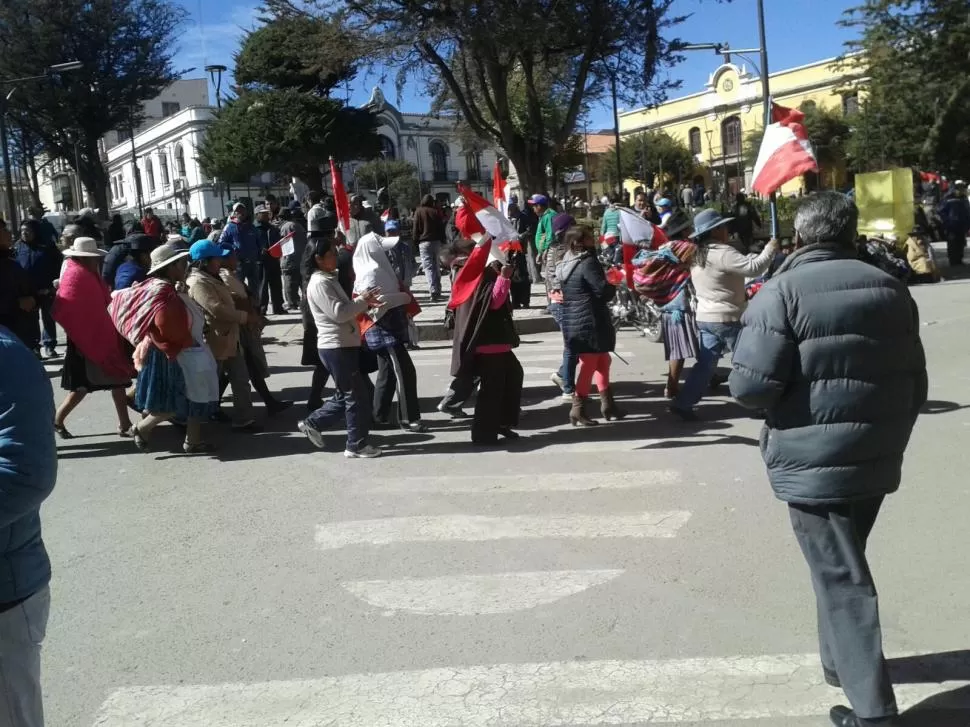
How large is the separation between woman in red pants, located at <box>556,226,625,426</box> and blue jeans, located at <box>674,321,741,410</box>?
69 cm

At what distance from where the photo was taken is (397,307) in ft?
26.5

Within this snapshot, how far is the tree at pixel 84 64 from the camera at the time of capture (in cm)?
3753

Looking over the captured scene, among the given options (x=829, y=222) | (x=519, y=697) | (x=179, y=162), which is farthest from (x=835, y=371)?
(x=179, y=162)

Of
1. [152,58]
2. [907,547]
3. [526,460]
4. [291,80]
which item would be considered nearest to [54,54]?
[152,58]

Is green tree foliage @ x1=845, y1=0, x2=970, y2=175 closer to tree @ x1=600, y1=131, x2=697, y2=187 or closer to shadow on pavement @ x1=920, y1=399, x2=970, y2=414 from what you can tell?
shadow on pavement @ x1=920, y1=399, x2=970, y2=414

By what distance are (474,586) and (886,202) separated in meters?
14.0

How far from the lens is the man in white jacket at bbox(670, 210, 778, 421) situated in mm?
7828

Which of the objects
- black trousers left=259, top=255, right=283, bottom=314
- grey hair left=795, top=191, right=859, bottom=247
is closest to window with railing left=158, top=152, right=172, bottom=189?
black trousers left=259, top=255, right=283, bottom=314

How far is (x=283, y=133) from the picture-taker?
126ft

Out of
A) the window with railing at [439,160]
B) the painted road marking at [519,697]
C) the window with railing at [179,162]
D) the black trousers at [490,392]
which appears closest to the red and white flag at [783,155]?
the black trousers at [490,392]

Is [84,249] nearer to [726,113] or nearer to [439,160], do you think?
[726,113]

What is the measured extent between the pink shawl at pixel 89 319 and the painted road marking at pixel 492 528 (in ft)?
10.4

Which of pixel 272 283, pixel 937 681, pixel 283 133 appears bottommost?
pixel 937 681

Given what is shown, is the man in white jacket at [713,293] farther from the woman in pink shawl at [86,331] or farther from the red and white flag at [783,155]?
the woman in pink shawl at [86,331]
